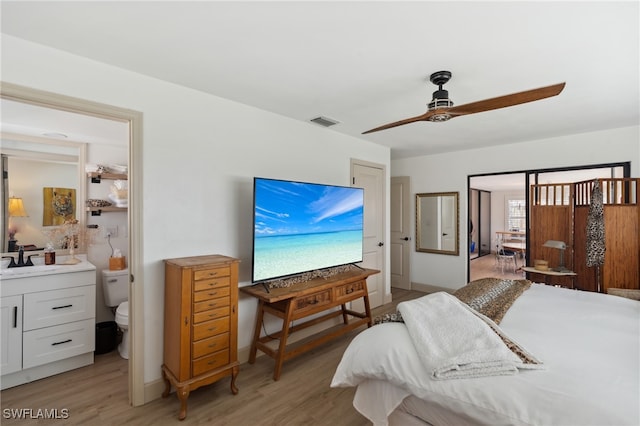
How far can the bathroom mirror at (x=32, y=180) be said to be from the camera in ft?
9.50

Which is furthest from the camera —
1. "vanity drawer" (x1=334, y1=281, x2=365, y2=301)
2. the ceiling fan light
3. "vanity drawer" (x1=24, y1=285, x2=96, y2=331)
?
"vanity drawer" (x1=334, y1=281, x2=365, y2=301)

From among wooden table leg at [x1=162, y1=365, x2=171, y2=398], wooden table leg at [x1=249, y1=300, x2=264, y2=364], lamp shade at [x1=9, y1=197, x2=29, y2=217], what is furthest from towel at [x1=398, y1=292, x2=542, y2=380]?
lamp shade at [x1=9, y1=197, x2=29, y2=217]

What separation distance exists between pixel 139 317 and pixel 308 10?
2.37 meters

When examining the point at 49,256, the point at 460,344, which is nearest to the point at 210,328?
the point at 460,344

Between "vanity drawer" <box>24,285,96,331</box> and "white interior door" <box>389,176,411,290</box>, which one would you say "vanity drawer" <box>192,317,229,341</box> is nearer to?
"vanity drawer" <box>24,285,96,331</box>

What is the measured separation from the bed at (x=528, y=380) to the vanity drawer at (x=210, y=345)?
103cm

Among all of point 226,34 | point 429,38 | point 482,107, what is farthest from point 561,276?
point 226,34

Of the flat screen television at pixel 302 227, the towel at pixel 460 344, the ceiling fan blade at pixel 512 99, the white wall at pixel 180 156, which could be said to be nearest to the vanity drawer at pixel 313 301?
the flat screen television at pixel 302 227

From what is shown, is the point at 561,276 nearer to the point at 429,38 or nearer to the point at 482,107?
the point at 482,107

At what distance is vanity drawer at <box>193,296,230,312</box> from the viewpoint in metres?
2.18

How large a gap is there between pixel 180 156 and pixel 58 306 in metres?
1.77

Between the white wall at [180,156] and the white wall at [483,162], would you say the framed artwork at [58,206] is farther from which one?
the white wall at [483,162]

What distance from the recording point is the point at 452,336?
62.8 inches

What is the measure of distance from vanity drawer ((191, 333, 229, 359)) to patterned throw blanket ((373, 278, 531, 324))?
118 centimetres
